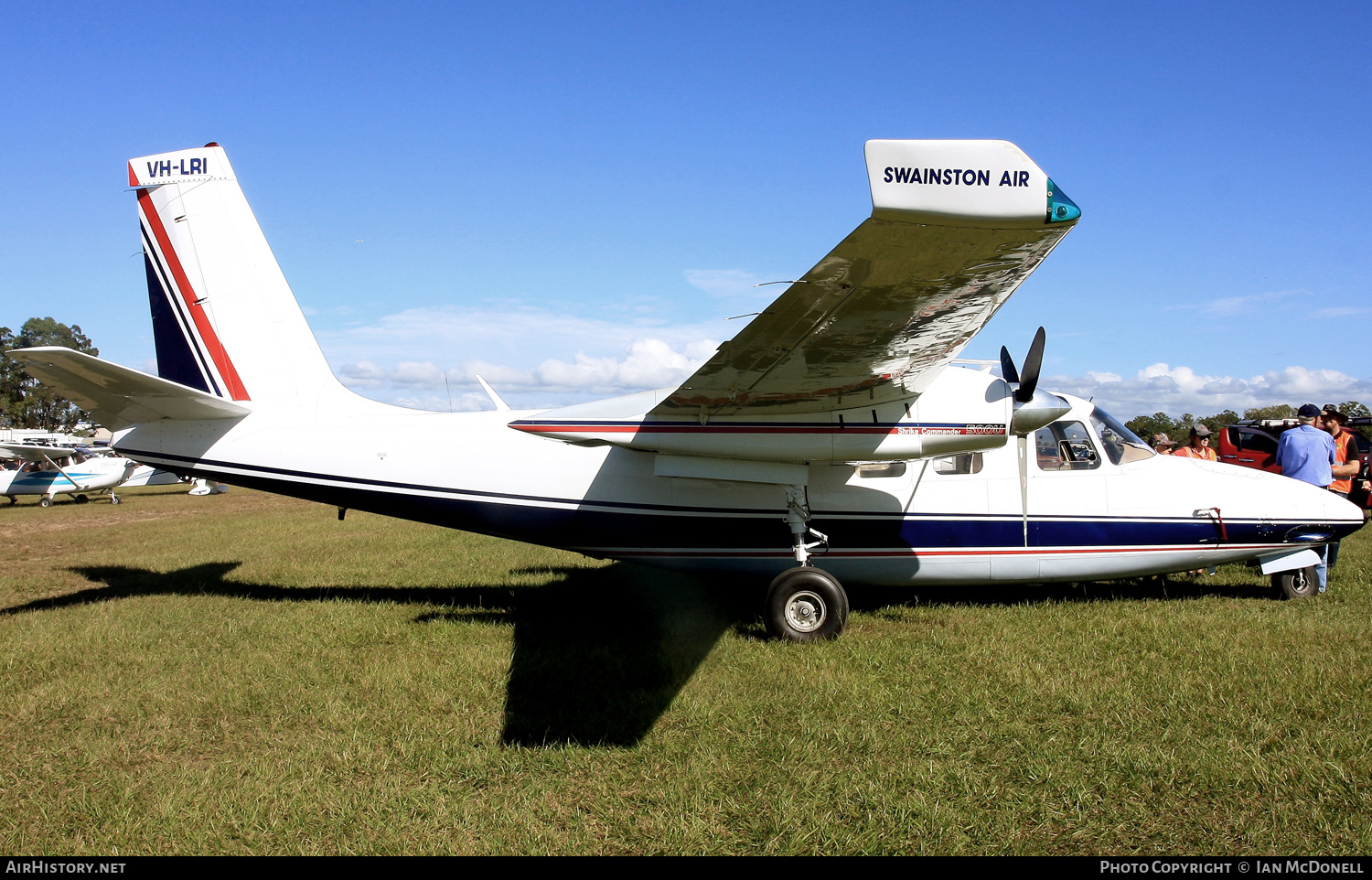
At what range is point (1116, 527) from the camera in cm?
767

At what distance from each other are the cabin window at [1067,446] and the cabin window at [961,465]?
2.21 ft

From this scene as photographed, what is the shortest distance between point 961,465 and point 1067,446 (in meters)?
1.15

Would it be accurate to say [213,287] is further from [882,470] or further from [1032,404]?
[1032,404]

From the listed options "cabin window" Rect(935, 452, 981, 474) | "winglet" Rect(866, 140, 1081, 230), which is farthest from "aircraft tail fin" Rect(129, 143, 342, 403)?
"winglet" Rect(866, 140, 1081, 230)

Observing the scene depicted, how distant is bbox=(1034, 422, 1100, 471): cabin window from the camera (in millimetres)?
7797

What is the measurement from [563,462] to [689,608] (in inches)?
86.3

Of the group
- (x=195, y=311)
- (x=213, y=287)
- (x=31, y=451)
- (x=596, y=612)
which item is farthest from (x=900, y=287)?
(x=31, y=451)

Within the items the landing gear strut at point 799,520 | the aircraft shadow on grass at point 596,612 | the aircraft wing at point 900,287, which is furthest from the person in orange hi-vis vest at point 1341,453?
the landing gear strut at point 799,520

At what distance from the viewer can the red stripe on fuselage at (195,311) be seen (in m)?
8.02

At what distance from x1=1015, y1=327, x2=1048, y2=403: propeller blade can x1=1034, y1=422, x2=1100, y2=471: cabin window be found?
1.19 m

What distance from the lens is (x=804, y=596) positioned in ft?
22.6

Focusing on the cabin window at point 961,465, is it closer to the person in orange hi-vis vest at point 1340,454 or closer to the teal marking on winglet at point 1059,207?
the teal marking on winglet at point 1059,207

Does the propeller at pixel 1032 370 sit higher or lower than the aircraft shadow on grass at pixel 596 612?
higher

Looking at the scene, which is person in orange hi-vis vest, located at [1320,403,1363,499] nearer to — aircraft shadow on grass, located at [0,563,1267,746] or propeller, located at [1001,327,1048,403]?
aircraft shadow on grass, located at [0,563,1267,746]
